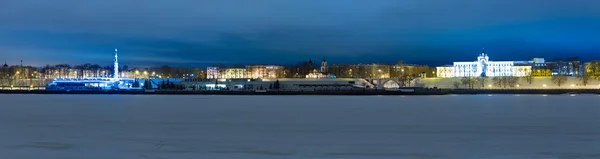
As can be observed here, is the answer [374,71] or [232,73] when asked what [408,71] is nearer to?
[374,71]

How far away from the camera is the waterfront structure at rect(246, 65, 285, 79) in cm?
12112

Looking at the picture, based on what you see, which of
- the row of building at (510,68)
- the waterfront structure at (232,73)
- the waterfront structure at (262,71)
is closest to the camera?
the row of building at (510,68)

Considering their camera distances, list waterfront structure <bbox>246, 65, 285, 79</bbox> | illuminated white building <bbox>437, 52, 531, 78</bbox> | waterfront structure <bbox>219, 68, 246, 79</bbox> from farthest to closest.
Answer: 1. waterfront structure <bbox>219, 68, 246, 79</bbox>
2. waterfront structure <bbox>246, 65, 285, 79</bbox>
3. illuminated white building <bbox>437, 52, 531, 78</bbox>

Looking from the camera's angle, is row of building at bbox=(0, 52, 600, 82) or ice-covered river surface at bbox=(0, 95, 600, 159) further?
row of building at bbox=(0, 52, 600, 82)

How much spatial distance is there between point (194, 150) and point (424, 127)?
679 cm

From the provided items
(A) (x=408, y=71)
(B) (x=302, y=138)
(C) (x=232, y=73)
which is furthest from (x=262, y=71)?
(B) (x=302, y=138)

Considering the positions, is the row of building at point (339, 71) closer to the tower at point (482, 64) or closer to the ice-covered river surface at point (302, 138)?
the tower at point (482, 64)

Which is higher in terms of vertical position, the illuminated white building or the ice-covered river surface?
the illuminated white building

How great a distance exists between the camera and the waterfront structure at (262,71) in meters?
121

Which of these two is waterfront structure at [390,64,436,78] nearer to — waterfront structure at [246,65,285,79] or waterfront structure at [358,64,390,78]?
waterfront structure at [358,64,390,78]

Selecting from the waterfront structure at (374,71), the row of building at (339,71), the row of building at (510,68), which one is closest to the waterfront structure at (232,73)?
the row of building at (339,71)

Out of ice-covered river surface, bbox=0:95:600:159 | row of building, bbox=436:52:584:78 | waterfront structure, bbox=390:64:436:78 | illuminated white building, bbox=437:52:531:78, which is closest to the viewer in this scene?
ice-covered river surface, bbox=0:95:600:159

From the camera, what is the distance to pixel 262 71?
122 m

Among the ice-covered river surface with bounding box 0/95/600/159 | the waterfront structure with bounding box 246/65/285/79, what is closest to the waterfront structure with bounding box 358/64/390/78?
the waterfront structure with bounding box 246/65/285/79
